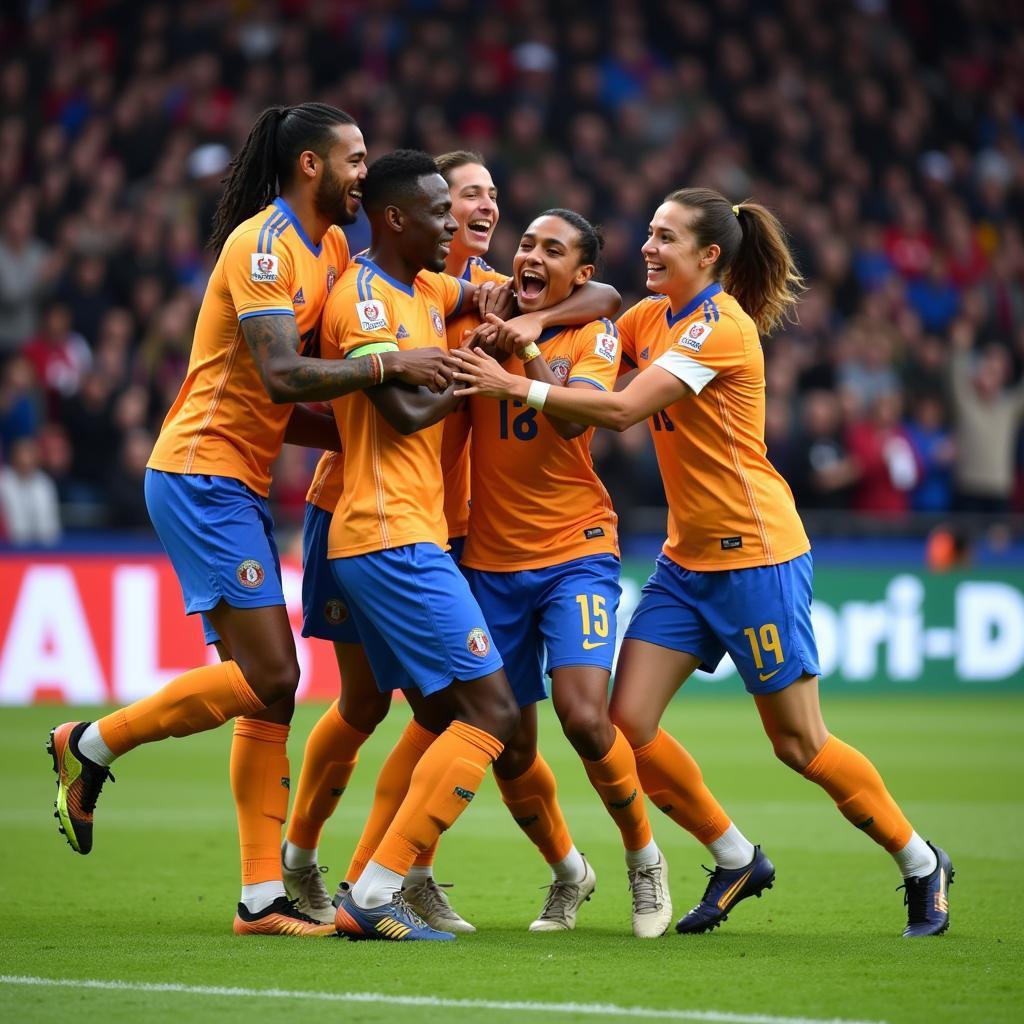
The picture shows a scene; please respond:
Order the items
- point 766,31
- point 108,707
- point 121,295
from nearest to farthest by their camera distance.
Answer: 1. point 108,707
2. point 121,295
3. point 766,31

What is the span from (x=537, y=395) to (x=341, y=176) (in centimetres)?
101

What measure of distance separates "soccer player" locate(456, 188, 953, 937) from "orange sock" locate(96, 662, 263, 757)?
132 cm

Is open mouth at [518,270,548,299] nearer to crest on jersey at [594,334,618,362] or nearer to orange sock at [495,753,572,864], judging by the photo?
crest on jersey at [594,334,618,362]

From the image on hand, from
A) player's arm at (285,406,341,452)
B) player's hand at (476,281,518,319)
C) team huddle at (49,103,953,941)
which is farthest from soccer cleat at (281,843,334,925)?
player's hand at (476,281,518,319)

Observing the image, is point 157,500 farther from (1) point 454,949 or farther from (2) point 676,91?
(2) point 676,91

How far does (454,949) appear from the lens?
5570 millimetres

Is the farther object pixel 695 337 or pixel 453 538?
pixel 453 538

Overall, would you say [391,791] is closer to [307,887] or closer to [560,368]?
[307,887]

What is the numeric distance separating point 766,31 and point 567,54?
295cm

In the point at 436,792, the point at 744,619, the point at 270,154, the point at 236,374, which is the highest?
the point at 270,154

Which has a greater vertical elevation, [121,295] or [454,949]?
[121,295]

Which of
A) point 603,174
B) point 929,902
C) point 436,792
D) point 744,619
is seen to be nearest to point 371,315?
point 436,792

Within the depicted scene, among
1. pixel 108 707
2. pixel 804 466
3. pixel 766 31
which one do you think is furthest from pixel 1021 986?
pixel 766 31

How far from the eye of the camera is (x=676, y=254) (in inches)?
247
